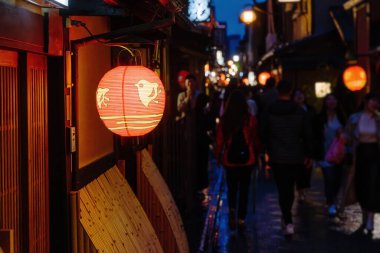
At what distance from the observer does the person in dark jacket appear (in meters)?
10.8

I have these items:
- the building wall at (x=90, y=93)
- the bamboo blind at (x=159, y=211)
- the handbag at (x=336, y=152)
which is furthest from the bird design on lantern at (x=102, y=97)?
the handbag at (x=336, y=152)

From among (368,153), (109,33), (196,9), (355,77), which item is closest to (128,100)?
(109,33)

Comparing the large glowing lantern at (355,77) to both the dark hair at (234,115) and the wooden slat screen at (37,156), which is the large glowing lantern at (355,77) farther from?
the wooden slat screen at (37,156)

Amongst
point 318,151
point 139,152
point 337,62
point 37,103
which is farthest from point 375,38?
point 37,103

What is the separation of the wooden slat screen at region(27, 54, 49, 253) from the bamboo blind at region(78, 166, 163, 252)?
Answer: 0.39m

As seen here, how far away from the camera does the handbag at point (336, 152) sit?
474 inches

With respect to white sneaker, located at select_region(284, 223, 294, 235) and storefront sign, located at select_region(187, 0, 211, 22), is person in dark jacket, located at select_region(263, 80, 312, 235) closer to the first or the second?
white sneaker, located at select_region(284, 223, 294, 235)

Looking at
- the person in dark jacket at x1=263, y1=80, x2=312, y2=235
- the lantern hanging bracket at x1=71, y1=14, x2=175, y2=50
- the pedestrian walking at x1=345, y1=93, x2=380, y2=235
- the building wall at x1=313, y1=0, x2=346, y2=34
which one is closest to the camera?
the lantern hanging bracket at x1=71, y1=14, x2=175, y2=50

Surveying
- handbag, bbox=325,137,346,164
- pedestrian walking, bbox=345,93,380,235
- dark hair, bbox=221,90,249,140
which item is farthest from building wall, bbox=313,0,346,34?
dark hair, bbox=221,90,249,140

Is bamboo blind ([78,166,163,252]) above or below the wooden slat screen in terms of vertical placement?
below

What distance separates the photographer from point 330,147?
1241cm

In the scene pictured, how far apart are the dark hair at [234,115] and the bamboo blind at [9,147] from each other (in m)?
6.57

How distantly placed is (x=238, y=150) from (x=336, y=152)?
77.8 inches

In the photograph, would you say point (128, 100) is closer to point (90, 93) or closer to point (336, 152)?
point (90, 93)
